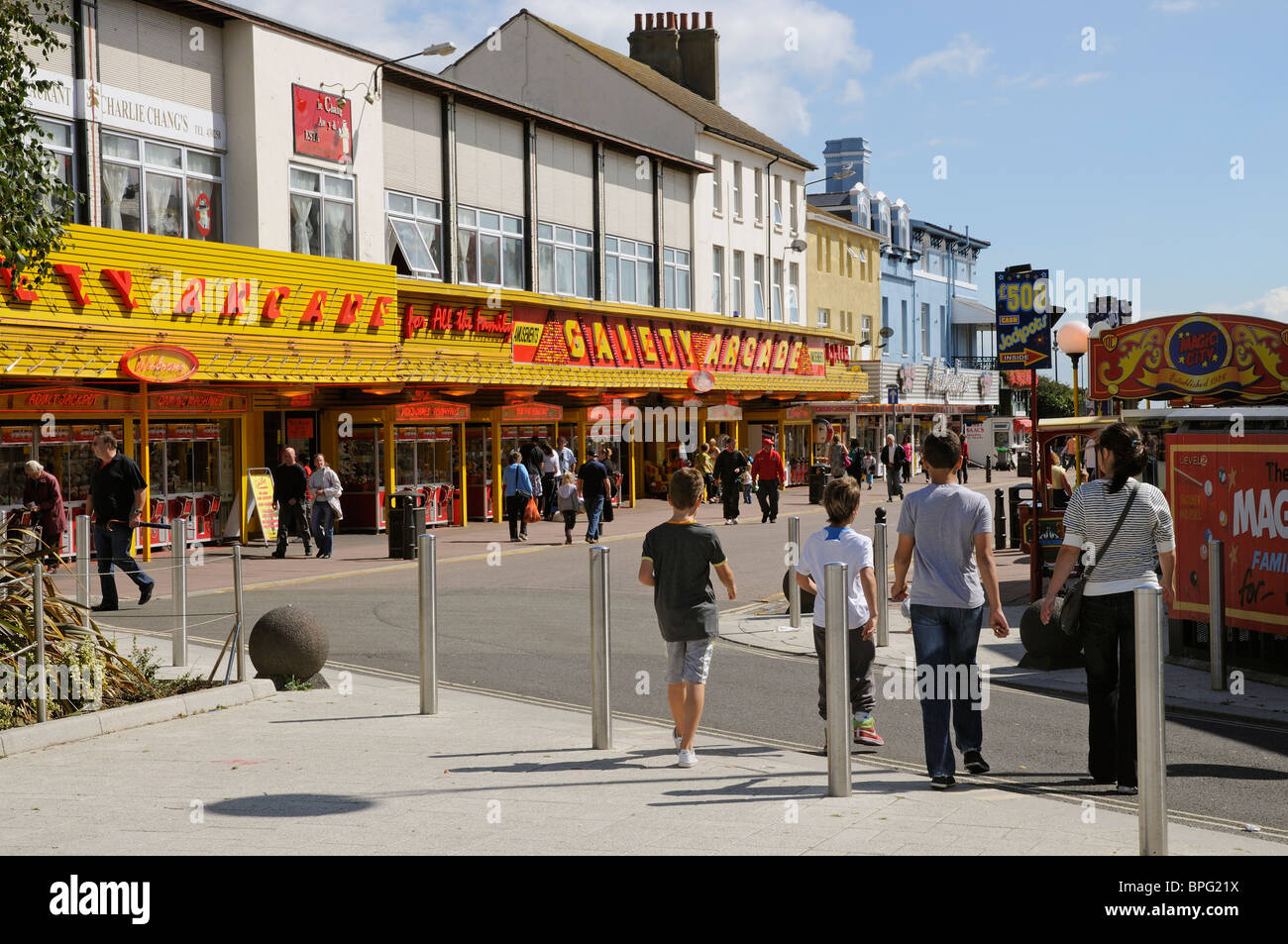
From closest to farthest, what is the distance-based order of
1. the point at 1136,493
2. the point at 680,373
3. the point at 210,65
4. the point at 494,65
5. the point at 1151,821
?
the point at 1151,821, the point at 1136,493, the point at 210,65, the point at 680,373, the point at 494,65

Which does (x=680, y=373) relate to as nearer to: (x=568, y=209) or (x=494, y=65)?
(x=568, y=209)

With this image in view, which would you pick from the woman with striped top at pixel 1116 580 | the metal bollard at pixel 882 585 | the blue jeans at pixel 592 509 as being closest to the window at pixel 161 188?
the blue jeans at pixel 592 509

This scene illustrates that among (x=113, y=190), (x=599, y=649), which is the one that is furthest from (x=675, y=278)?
(x=599, y=649)

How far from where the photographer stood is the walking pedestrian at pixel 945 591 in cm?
690

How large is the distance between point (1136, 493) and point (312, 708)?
5.66m

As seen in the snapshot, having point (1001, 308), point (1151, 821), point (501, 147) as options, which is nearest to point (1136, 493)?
point (1151, 821)

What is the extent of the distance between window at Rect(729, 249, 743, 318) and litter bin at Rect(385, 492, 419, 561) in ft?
81.5

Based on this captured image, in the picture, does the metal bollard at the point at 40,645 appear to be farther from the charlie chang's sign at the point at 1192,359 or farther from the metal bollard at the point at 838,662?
the charlie chang's sign at the point at 1192,359

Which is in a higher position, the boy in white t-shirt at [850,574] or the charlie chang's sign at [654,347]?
the charlie chang's sign at [654,347]

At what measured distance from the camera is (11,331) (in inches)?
749

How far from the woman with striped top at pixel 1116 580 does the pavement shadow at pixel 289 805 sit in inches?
146

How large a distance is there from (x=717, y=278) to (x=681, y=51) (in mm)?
11057

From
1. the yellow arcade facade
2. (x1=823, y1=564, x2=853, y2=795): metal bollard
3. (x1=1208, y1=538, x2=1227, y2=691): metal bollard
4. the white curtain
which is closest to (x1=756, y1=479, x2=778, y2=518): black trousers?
the yellow arcade facade

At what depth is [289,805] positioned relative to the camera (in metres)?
6.67
